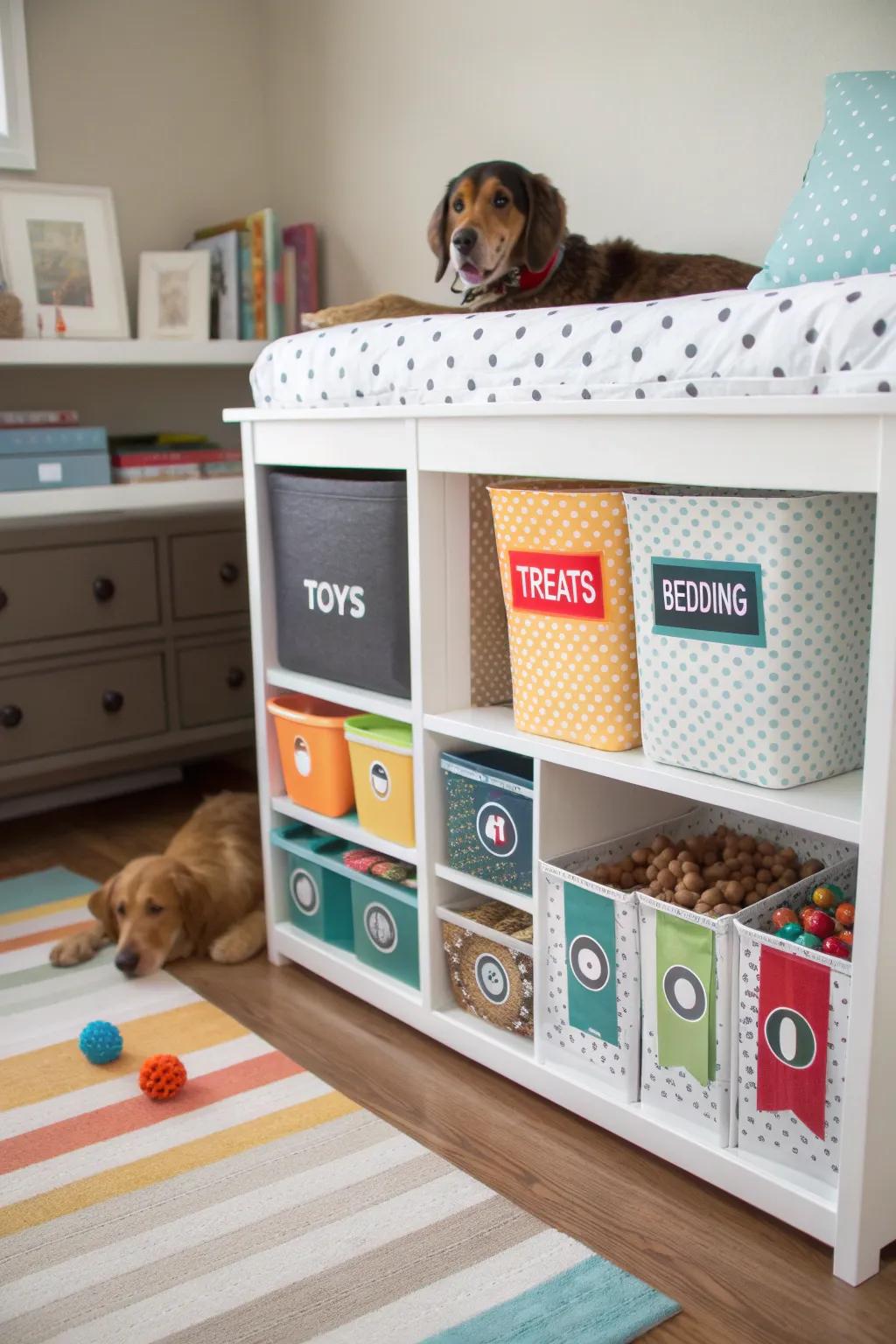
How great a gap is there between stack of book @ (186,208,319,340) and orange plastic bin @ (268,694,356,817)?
126 cm

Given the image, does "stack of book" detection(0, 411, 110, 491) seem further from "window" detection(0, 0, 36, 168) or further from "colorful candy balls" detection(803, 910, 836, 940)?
"colorful candy balls" detection(803, 910, 836, 940)

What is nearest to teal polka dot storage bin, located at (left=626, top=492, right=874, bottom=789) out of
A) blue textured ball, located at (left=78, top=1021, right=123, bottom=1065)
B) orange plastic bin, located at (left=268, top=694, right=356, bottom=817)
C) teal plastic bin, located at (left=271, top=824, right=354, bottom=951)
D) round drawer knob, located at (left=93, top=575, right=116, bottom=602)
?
orange plastic bin, located at (left=268, top=694, right=356, bottom=817)

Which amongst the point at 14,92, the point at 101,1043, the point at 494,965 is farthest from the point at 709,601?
the point at 14,92

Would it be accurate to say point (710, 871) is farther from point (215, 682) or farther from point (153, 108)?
point (153, 108)

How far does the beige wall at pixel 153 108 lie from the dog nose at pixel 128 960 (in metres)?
1.70

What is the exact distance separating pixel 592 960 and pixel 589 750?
263 millimetres

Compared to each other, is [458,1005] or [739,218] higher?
[739,218]

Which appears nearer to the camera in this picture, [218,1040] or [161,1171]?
[161,1171]

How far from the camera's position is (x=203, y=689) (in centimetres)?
294

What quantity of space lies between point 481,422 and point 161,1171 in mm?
1027

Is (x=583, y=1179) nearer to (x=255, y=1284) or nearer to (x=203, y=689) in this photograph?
(x=255, y=1284)

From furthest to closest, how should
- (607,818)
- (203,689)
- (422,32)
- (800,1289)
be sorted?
(203,689), (422,32), (607,818), (800,1289)

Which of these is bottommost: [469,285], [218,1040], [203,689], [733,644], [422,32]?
[218,1040]

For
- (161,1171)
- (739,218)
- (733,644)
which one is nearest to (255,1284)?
(161,1171)
